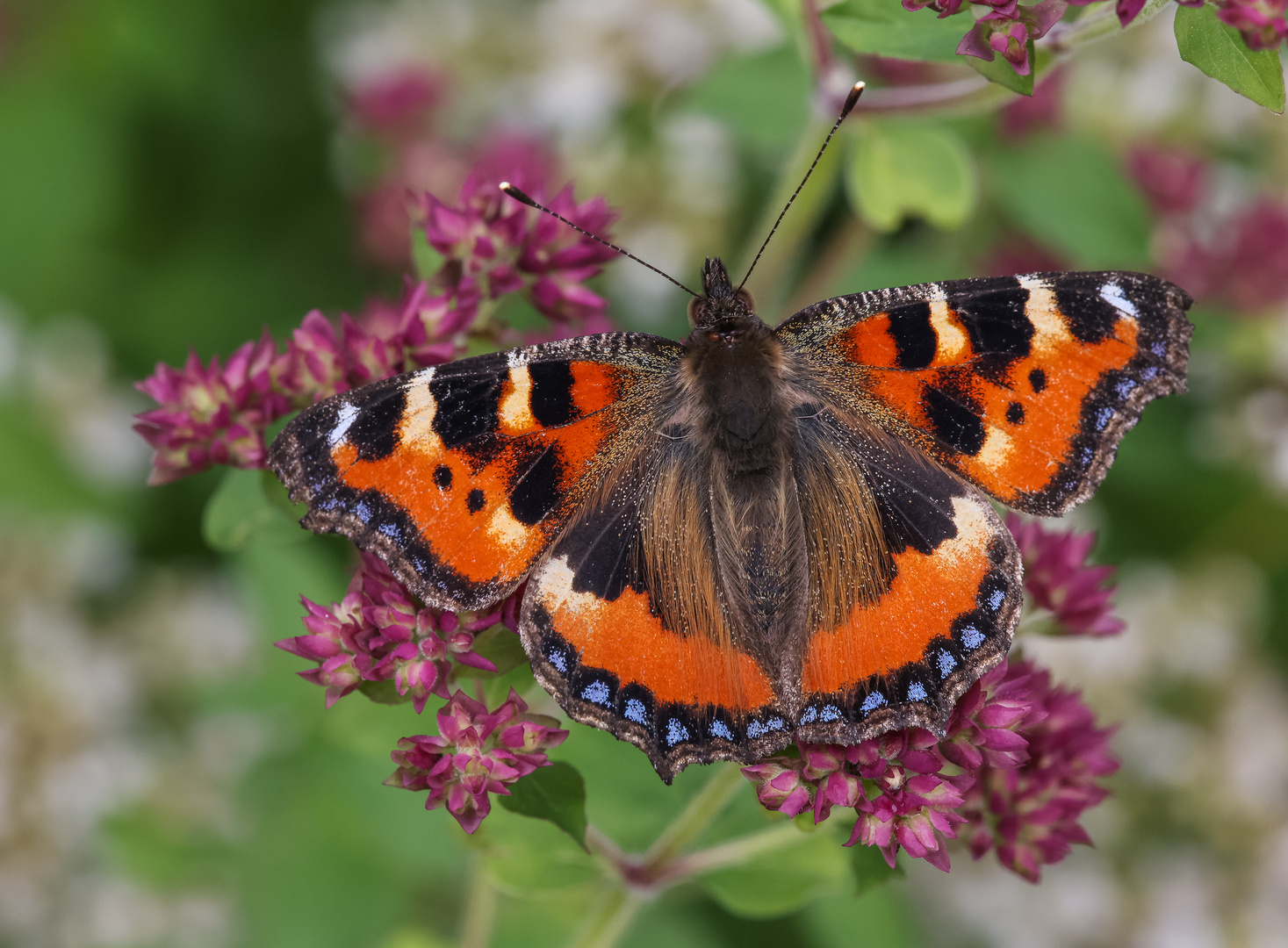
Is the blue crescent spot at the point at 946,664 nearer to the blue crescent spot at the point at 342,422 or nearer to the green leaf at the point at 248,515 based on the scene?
the blue crescent spot at the point at 342,422

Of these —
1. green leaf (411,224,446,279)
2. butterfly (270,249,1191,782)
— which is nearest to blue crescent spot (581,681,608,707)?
butterfly (270,249,1191,782)

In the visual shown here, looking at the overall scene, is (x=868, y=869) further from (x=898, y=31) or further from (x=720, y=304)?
(x=898, y=31)

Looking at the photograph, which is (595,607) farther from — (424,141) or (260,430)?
(424,141)

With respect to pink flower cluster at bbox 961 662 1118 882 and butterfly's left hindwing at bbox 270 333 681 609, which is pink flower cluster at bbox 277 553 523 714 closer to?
butterfly's left hindwing at bbox 270 333 681 609

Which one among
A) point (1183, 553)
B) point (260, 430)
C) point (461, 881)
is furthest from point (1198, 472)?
point (260, 430)

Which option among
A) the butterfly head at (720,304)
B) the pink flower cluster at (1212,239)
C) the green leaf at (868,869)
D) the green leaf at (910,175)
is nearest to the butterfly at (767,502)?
the butterfly head at (720,304)

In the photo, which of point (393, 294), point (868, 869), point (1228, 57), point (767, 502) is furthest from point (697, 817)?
point (393, 294)
